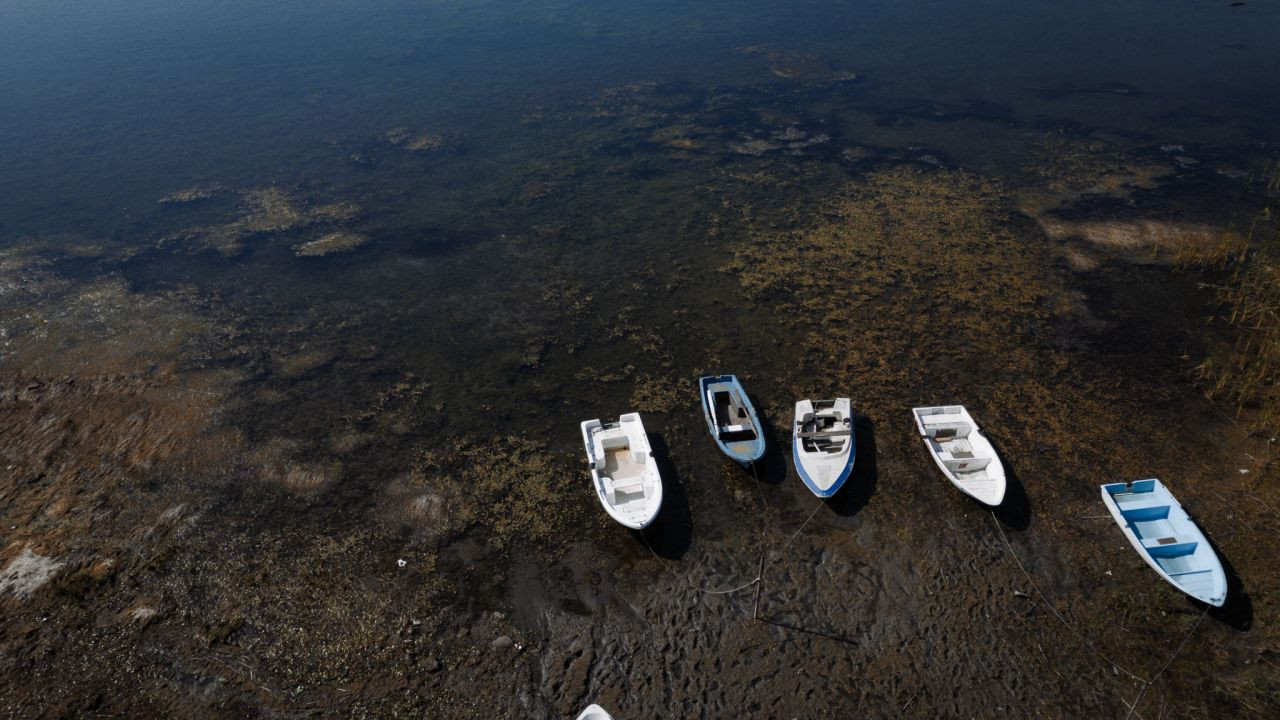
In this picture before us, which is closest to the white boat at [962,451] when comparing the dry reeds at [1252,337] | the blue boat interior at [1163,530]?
the blue boat interior at [1163,530]

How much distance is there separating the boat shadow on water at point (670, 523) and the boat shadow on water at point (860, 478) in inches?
123

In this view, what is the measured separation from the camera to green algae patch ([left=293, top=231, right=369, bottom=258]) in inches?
952

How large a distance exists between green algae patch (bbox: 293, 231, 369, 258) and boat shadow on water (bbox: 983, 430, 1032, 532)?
72.9ft

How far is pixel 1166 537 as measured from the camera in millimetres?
12586

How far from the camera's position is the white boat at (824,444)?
13930mm

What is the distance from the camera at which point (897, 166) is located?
28.6 m

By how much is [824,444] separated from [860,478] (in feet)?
3.48

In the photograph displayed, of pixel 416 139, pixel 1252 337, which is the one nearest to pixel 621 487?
pixel 1252 337

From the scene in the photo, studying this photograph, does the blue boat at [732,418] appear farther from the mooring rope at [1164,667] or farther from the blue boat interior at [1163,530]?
the mooring rope at [1164,667]

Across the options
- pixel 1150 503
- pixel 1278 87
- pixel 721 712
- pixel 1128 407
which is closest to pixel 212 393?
pixel 721 712

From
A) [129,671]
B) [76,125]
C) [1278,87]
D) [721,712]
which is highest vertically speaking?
[76,125]

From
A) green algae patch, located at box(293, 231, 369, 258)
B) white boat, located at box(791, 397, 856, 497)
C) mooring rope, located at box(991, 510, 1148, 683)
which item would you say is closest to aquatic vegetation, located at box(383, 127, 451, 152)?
green algae patch, located at box(293, 231, 369, 258)

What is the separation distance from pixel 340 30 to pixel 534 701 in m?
57.2

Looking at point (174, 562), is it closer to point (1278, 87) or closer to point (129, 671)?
point (129, 671)
